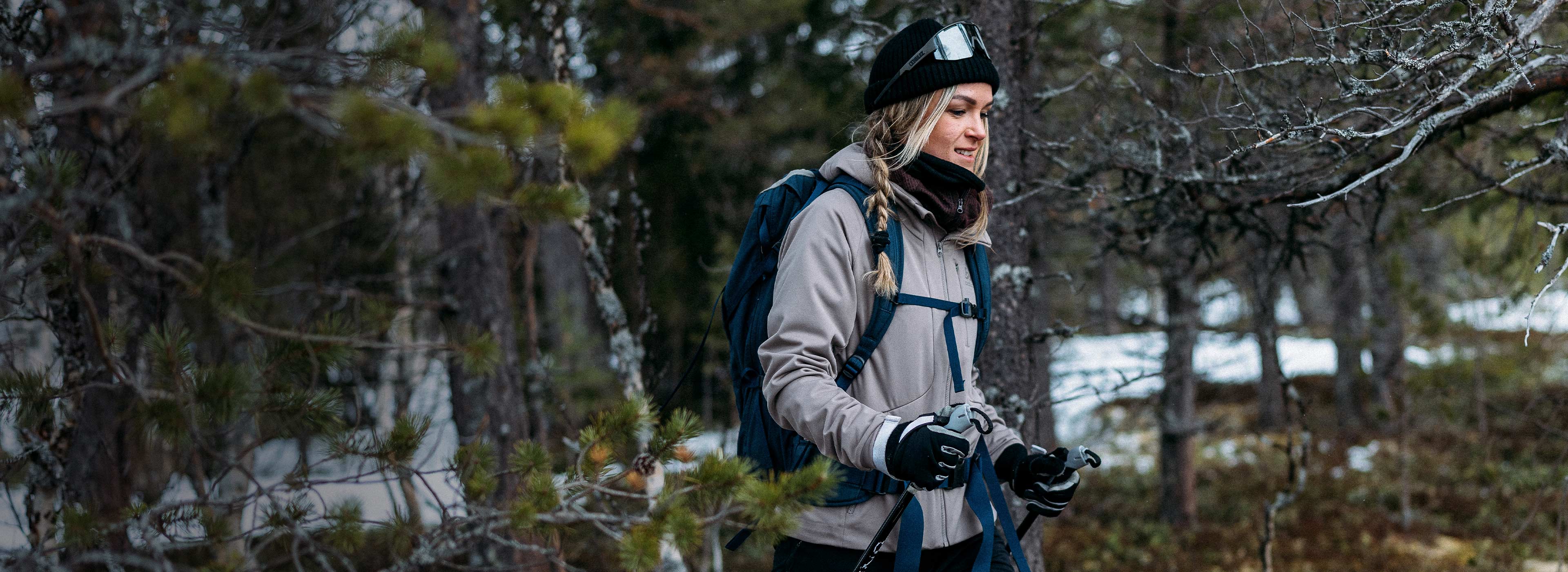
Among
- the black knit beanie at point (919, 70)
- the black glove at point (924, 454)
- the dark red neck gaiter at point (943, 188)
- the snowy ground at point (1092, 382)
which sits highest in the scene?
the black knit beanie at point (919, 70)

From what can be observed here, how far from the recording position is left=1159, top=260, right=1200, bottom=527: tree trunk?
7969 mm

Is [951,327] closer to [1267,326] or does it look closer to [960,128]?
[960,128]

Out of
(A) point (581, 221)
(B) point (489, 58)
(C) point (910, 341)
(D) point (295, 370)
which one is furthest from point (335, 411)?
(B) point (489, 58)

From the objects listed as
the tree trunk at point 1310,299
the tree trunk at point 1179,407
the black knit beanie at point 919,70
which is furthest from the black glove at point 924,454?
the tree trunk at point 1179,407

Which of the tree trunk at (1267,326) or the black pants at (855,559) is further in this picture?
the tree trunk at (1267,326)

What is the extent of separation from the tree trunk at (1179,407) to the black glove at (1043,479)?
5.60 meters

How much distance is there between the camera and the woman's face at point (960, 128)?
255cm

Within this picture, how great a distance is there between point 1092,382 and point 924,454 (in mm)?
6978

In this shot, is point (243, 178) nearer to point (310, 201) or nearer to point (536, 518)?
point (310, 201)

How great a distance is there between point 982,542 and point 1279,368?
9.88 ft

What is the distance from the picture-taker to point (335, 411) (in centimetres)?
284

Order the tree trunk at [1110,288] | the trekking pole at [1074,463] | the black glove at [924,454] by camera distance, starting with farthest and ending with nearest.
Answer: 1. the tree trunk at [1110,288]
2. the trekking pole at [1074,463]
3. the black glove at [924,454]

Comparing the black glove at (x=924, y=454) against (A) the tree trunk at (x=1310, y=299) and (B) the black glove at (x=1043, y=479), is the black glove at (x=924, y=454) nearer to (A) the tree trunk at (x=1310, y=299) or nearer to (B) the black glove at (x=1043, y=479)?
(B) the black glove at (x=1043, y=479)

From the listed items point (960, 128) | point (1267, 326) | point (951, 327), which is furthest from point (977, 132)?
point (1267, 326)
